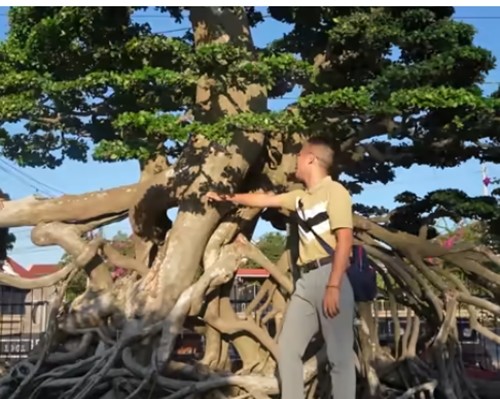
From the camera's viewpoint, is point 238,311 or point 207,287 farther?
point 238,311

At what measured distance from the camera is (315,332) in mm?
3805

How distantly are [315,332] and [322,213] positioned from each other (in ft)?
1.99

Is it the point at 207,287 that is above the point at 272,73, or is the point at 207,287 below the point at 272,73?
below

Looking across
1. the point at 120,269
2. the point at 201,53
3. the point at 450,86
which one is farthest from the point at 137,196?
the point at 450,86

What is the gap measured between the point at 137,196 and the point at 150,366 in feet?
5.30

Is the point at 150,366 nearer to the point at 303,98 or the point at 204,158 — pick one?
the point at 204,158

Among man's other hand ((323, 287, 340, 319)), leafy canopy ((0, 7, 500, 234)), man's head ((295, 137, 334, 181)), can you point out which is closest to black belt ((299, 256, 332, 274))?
man's other hand ((323, 287, 340, 319))

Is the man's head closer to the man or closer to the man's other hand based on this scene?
the man

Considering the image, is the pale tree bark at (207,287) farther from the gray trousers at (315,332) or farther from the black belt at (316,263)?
the black belt at (316,263)

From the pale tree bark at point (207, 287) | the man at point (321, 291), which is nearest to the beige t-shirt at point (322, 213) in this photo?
the man at point (321, 291)

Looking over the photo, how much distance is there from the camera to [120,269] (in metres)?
6.78

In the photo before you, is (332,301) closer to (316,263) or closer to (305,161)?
(316,263)

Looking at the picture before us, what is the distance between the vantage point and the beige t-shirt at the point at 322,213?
12.1 ft

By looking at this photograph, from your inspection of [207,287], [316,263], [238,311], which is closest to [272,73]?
[316,263]
